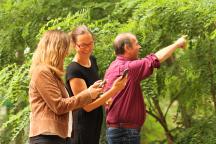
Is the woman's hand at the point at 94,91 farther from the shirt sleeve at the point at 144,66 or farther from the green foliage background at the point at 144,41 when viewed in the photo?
the green foliage background at the point at 144,41

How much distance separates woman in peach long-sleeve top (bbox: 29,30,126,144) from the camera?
2852 millimetres

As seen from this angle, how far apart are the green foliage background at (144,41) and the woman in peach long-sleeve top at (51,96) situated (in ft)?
3.28

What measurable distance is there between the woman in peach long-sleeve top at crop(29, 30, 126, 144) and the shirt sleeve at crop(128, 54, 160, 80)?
14.8 inches

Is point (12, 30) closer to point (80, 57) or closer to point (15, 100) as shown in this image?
point (15, 100)

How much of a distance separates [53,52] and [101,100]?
0.51m

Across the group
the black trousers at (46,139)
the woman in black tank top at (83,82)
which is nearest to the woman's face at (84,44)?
the woman in black tank top at (83,82)

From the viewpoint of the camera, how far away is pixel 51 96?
112 inches

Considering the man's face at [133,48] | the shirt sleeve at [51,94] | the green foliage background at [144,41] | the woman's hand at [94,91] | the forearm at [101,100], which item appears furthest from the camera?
the green foliage background at [144,41]

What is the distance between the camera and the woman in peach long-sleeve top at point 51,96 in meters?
2.85

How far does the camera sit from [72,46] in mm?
3480

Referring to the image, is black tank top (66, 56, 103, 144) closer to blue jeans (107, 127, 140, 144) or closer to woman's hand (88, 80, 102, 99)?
blue jeans (107, 127, 140, 144)

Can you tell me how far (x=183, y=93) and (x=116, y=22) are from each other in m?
1.05

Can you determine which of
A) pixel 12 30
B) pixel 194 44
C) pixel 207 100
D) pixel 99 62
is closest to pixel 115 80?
pixel 99 62

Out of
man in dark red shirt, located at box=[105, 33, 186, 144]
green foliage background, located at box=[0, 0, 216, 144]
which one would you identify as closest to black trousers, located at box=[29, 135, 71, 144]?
man in dark red shirt, located at box=[105, 33, 186, 144]
